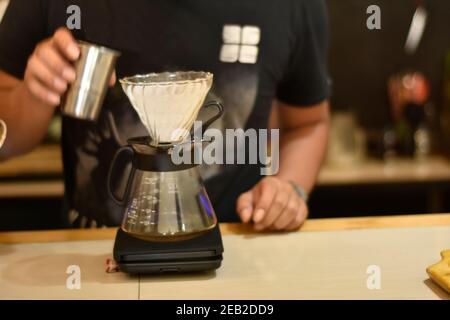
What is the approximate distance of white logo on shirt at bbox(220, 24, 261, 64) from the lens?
1.23 meters

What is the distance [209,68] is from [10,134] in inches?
15.2

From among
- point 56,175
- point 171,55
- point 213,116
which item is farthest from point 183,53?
point 56,175

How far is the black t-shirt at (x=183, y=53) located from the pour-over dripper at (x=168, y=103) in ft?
0.60

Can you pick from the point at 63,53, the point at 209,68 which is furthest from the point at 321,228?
the point at 63,53

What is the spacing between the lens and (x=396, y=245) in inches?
40.4

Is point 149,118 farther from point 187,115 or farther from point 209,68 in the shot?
point 209,68

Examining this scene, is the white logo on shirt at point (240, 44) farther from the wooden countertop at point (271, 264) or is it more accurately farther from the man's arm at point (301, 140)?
the wooden countertop at point (271, 264)

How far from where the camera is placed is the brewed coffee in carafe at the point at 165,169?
0.89 m

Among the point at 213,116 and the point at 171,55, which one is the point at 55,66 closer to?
the point at 213,116

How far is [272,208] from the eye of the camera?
1072 millimetres

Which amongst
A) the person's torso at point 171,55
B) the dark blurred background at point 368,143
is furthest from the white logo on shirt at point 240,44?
the dark blurred background at point 368,143

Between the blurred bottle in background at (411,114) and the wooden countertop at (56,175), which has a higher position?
the blurred bottle in background at (411,114)

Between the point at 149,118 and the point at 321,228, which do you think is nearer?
the point at 149,118
